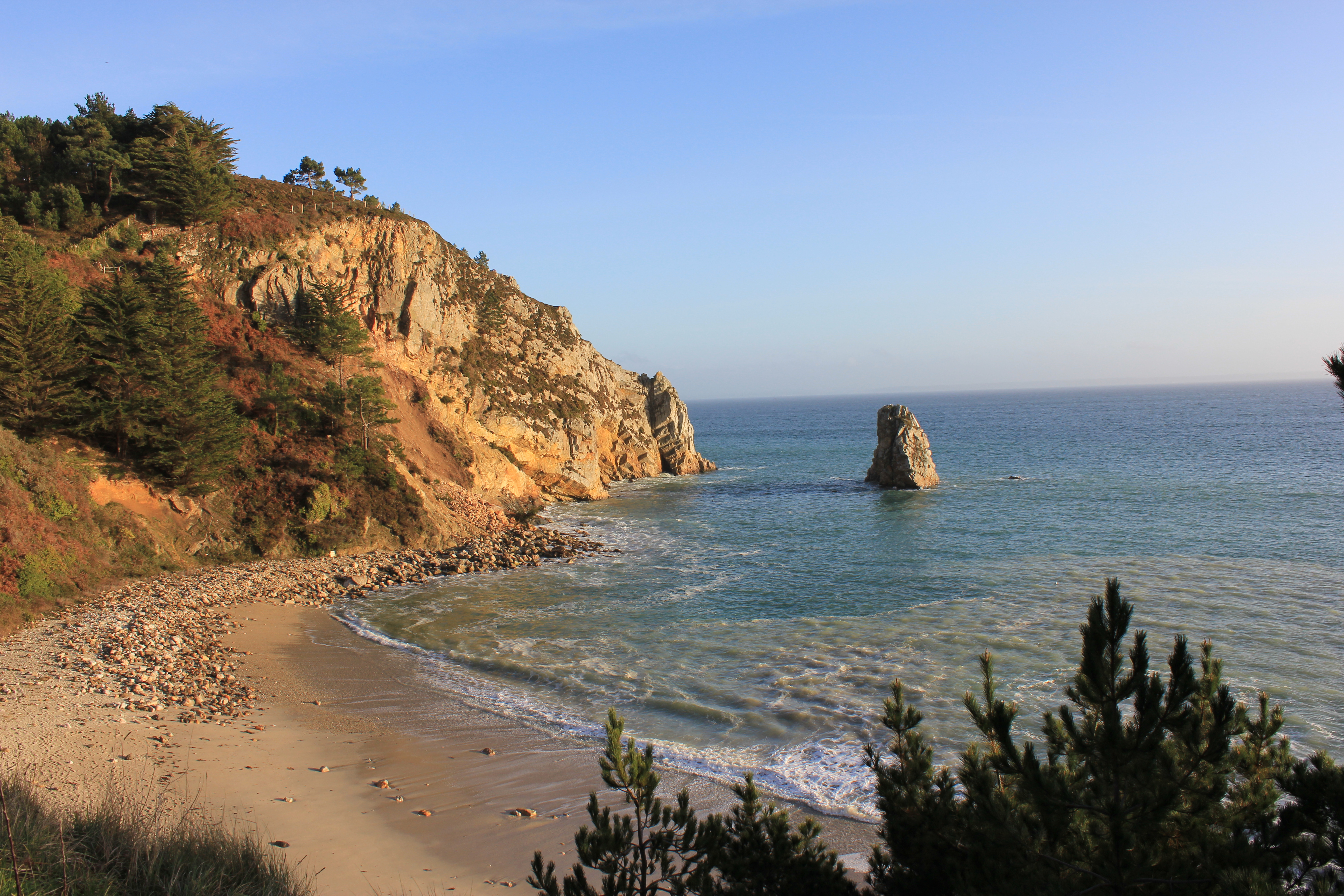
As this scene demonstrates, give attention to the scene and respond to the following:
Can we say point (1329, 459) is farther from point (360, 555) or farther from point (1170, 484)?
point (360, 555)

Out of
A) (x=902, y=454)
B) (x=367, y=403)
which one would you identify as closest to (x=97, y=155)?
(x=367, y=403)

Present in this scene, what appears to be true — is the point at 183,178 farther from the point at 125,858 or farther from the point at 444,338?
the point at 125,858

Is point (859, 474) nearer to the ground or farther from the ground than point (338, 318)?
nearer to the ground

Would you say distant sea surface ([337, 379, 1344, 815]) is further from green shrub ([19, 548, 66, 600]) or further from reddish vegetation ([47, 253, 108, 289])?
reddish vegetation ([47, 253, 108, 289])

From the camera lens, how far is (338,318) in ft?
114

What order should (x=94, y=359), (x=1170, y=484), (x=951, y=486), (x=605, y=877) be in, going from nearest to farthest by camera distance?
(x=605, y=877), (x=94, y=359), (x=1170, y=484), (x=951, y=486)

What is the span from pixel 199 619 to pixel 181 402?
394 inches

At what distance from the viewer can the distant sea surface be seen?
15047 mm

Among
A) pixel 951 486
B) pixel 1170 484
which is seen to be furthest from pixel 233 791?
pixel 1170 484

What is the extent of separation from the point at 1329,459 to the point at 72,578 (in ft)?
271

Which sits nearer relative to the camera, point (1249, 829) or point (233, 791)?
point (1249, 829)

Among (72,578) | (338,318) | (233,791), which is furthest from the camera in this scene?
(338,318)

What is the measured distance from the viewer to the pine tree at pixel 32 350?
23156 millimetres

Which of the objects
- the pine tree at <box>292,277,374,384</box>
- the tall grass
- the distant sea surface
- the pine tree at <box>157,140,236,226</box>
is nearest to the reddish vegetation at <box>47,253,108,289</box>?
the pine tree at <box>157,140,236,226</box>
